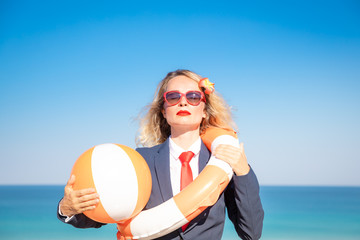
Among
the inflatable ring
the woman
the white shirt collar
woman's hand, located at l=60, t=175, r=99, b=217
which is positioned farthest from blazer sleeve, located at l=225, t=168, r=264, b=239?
woman's hand, located at l=60, t=175, r=99, b=217

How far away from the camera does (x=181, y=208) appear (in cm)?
201

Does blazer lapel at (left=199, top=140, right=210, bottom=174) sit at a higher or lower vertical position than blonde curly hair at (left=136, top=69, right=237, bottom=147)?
lower

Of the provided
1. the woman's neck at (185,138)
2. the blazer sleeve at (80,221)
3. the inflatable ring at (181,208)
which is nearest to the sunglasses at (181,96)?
the woman's neck at (185,138)

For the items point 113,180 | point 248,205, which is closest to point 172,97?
point 113,180

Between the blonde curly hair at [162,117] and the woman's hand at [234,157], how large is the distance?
52 centimetres

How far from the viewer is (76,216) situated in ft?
7.06

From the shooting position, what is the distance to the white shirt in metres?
2.31

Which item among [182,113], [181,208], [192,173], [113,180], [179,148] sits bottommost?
[181,208]

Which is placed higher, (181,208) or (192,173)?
(192,173)

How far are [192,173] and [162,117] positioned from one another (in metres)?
0.78

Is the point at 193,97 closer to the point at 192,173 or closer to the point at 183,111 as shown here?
the point at 183,111

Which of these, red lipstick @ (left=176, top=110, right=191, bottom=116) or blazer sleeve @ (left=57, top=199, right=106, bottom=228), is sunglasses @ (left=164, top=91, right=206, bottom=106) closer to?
red lipstick @ (left=176, top=110, right=191, bottom=116)

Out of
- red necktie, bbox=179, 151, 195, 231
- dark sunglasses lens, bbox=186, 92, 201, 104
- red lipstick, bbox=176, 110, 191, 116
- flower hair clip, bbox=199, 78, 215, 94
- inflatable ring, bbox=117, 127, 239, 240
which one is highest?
flower hair clip, bbox=199, 78, 215, 94

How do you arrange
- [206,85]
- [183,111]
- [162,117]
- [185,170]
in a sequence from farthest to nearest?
[162,117] → [206,85] → [183,111] → [185,170]
